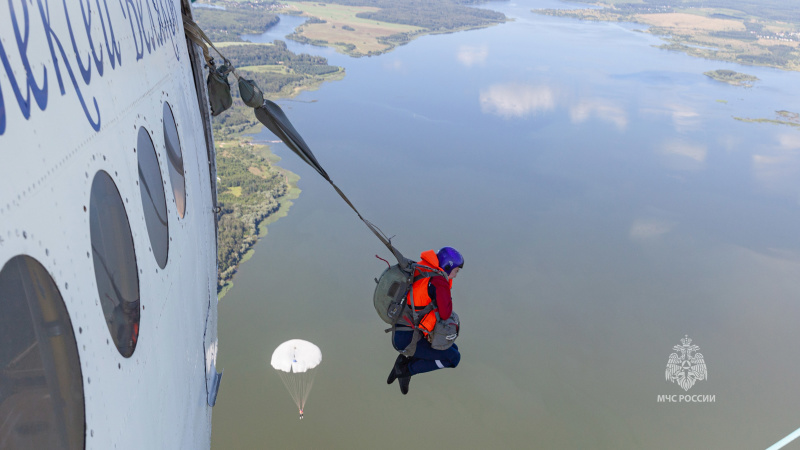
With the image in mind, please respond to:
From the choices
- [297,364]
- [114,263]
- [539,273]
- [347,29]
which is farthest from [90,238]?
[347,29]

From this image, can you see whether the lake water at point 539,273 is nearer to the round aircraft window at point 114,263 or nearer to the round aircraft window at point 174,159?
the round aircraft window at point 174,159

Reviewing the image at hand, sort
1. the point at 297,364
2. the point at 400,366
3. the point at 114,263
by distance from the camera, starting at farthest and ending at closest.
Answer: the point at 297,364 → the point at 400,366 → the point at 114,263

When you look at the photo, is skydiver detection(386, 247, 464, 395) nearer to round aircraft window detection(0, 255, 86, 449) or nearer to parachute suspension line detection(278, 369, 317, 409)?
round aircraft window detection(0, 255, 86, 449)

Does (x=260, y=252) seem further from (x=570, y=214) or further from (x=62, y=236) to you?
(x=62, y=236)

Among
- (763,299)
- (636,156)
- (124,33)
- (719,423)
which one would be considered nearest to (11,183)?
(124,33)

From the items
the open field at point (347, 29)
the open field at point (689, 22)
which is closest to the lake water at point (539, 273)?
the open field at point (347, 29)

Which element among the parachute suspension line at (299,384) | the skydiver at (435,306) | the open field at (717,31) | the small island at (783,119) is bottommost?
the parachute suspension line at (299,384)

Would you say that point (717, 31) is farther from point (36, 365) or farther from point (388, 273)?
point (36, 365)

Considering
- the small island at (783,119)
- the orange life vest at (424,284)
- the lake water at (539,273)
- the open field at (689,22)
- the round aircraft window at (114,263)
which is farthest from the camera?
the open field at (689,22)
